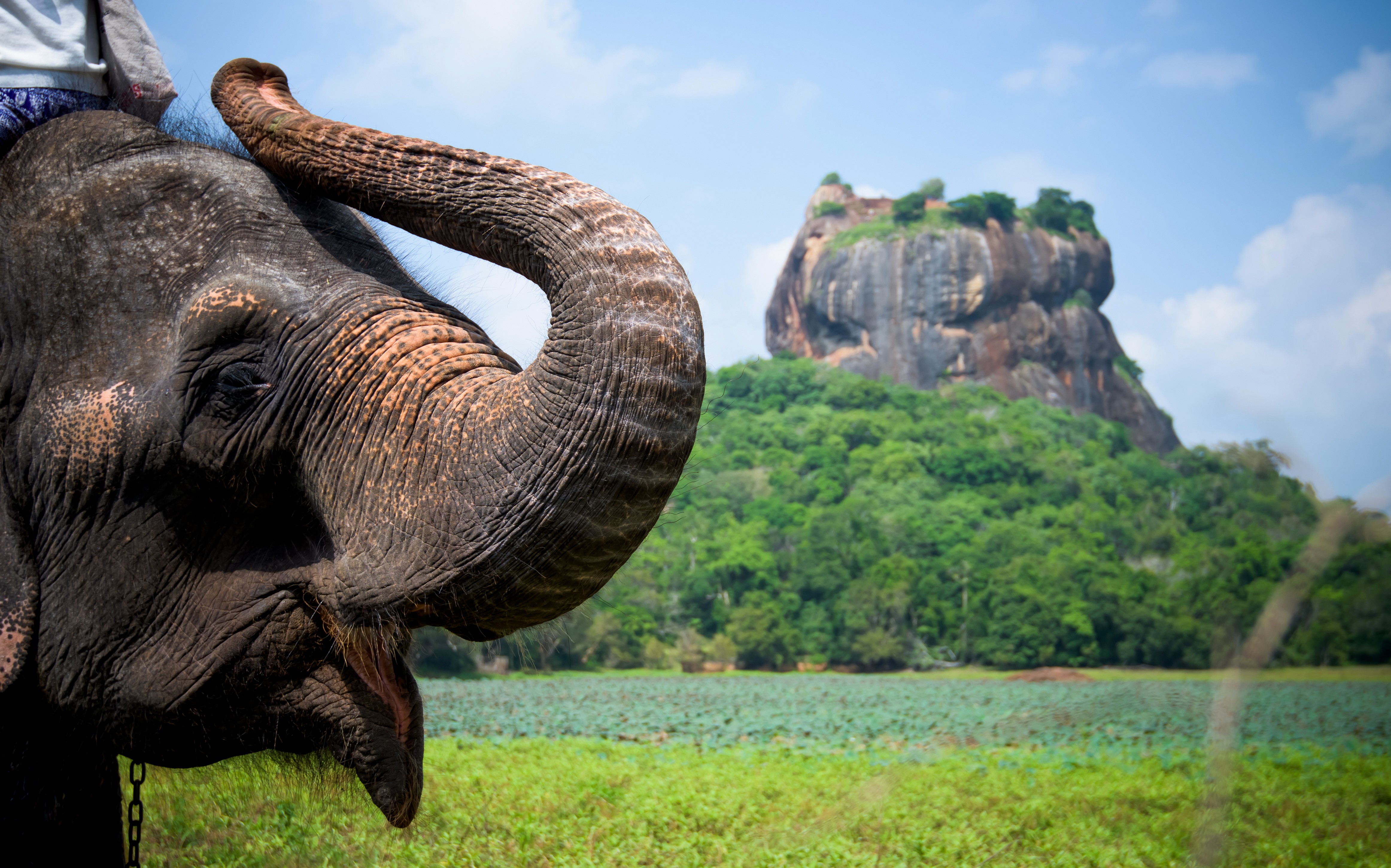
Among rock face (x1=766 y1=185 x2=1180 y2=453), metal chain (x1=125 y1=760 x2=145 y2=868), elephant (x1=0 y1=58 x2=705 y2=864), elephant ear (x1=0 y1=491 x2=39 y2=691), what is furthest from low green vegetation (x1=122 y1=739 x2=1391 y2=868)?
rock face (x1=766 y1=185 x2=1180 y2=453)

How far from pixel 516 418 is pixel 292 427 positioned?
531 millimetres

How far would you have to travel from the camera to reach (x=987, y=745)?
9234 millimetres

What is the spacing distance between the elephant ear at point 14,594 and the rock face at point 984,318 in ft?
238

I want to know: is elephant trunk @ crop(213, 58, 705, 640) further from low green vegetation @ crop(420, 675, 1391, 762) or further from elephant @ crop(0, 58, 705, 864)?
low green vegetation @ crop(420, 675, 1391, 762)

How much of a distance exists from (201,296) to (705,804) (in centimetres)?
443

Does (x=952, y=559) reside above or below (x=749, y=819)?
above

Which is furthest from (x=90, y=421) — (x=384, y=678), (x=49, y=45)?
(x=49, y=45)

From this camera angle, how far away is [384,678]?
78.9 inches

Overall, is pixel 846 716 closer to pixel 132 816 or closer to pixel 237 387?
pixel 132 816

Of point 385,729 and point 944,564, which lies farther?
point 944,564

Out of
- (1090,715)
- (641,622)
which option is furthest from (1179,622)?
(1090,715)

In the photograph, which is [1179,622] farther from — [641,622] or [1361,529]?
[1361,529]

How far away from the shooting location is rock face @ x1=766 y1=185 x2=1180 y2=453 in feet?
237

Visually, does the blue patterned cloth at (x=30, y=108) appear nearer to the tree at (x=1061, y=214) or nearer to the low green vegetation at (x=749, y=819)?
the low green vegetation at (x=749, y=819)
